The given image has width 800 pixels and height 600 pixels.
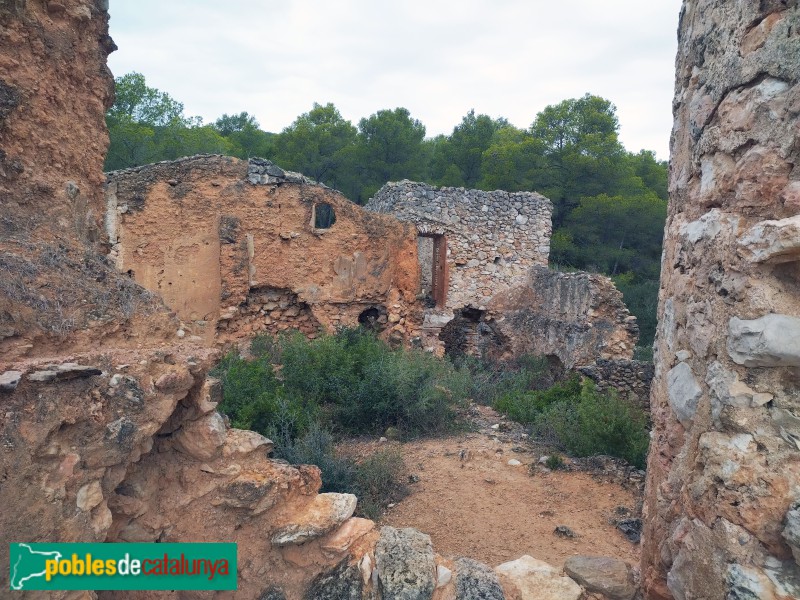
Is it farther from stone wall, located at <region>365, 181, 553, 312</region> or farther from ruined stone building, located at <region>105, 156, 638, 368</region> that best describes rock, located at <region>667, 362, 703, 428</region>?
stone wall, located at <region>365, 181, 553, 312</region>

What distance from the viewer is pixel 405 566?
2.64m

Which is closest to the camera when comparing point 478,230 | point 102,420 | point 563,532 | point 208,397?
point 102,420

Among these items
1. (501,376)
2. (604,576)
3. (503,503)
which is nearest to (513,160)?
(501,376)

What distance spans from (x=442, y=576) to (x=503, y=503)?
2479 millimetres

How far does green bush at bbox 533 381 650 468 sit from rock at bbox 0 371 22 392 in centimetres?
568

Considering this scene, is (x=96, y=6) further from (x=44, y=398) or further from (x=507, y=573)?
(x=507, y=573)

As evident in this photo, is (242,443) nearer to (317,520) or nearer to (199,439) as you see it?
(199,439)

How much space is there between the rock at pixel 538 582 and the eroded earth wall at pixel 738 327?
2.35 ft

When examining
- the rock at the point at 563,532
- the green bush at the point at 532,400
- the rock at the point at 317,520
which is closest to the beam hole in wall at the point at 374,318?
the green bush at the point at 532,400

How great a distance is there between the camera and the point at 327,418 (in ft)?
21.4

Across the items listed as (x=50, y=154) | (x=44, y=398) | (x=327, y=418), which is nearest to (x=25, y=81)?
(x=50, y=154)

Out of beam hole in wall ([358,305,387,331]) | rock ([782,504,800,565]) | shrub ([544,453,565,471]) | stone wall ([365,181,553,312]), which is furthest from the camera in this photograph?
stone wall ([365,181,553,312])

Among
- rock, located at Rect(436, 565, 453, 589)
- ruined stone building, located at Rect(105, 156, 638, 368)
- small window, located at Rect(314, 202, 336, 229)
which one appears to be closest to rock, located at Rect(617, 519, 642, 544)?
rock, located at Rect(436, 565, 453, 589)

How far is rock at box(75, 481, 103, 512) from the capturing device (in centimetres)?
210
